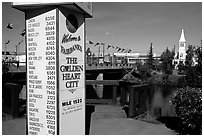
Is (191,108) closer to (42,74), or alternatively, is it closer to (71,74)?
(71,74)

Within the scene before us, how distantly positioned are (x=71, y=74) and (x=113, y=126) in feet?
12.7

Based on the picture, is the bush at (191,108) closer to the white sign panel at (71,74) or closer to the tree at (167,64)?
the white sign panel at (71,74)

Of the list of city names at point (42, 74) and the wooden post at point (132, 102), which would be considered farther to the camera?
the wooden post at point (132, 102)

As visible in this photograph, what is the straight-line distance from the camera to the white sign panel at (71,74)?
200 inches

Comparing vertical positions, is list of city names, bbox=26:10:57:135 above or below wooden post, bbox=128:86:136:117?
above

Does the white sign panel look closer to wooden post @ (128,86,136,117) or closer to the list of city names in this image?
the list of city names

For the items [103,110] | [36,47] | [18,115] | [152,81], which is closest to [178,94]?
[103,110]

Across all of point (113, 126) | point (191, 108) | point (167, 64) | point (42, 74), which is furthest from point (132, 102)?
point (167, 64)

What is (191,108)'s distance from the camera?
721cm

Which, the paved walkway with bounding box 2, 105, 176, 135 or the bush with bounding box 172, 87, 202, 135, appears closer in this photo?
the bush with bounding box 172, 87, 202, 135

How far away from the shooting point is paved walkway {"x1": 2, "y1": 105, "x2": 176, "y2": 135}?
7914mm

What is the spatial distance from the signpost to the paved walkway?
2.73 meters

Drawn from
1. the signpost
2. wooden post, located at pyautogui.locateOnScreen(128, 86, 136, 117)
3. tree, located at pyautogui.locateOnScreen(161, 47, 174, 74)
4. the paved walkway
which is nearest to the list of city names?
the signpost

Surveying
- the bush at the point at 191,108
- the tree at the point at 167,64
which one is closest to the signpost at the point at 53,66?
the bush at the point at 191,108
